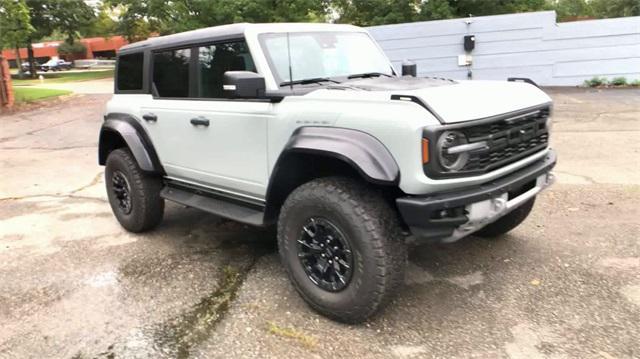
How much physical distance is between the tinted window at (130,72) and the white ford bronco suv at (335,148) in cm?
17

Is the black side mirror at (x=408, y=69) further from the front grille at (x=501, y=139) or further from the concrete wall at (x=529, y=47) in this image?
the concrete wall at (x=529, y=47)

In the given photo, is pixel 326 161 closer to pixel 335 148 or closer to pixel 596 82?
pixel 335 148

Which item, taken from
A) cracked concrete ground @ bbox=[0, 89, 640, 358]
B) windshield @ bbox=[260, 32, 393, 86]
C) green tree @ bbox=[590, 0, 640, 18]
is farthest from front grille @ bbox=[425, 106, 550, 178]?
green tree @ bbox=[590, 0, 640, 18]

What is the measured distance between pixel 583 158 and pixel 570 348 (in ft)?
17.2

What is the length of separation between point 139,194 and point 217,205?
3.55ft

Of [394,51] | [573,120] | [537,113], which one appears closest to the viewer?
[537,113]

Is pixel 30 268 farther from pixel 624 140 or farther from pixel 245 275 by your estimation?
pixel 624 140

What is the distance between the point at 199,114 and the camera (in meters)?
4.27

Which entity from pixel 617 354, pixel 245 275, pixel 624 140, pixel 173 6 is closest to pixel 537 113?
pixel 617 354

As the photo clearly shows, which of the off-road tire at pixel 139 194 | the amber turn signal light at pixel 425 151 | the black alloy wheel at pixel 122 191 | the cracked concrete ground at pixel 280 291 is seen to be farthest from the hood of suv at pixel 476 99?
the black alloy wheel at pixel 122 191

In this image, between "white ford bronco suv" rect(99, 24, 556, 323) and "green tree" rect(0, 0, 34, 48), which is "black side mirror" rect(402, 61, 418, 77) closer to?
"white ford bronco suv" rect(99, 24, 556, 323)

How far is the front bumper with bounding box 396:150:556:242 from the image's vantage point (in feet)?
9.61

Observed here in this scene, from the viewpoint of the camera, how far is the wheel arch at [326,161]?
117 inches

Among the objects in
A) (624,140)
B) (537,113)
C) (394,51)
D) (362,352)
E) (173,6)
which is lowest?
(362,352)
